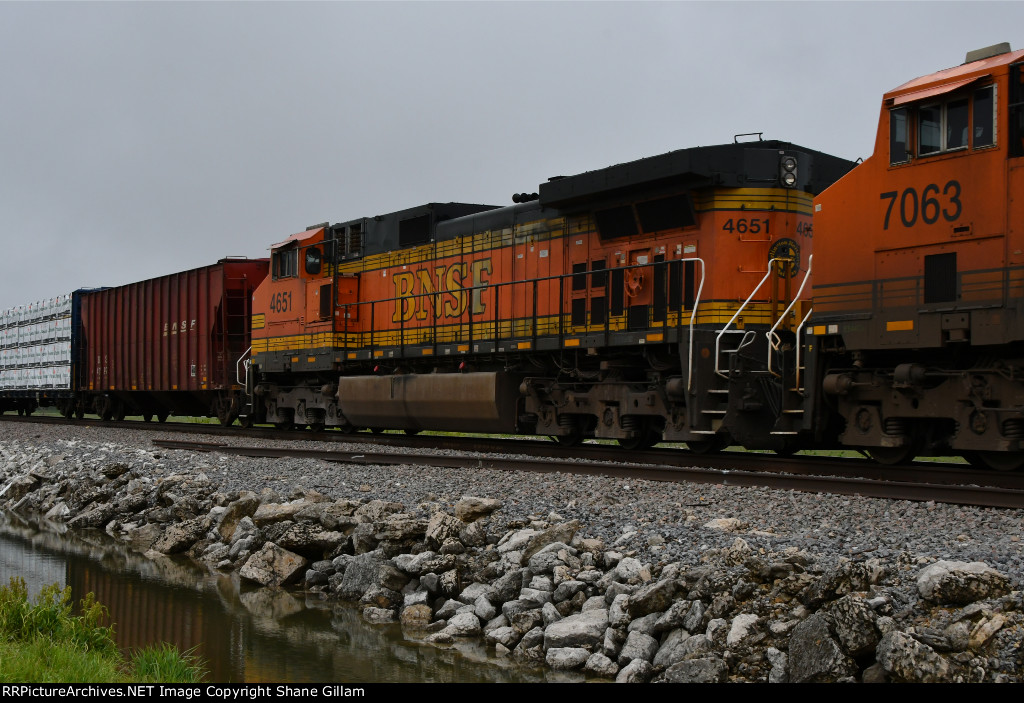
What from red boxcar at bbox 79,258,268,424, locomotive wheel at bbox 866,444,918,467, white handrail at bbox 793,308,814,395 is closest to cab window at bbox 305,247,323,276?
red boxcar at bbox 79,258,268,424

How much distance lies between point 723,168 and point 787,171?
801mm

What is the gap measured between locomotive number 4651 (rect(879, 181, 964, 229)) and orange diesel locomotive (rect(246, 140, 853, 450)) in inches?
73.1

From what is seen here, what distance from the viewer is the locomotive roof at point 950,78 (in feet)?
28.1

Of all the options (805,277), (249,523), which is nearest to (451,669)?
(249,523)

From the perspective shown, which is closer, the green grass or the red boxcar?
the green grass

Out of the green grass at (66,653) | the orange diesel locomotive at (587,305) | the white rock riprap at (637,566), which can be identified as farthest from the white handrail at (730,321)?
the green grass at (66,653)

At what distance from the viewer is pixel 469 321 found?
587 inches

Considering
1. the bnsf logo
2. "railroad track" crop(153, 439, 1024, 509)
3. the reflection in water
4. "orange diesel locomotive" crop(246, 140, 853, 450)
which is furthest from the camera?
the bnsf logo

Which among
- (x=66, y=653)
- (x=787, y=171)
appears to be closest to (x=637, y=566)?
(x=66, y=653)

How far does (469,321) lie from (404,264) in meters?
2.40

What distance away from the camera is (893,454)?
9.80 metres

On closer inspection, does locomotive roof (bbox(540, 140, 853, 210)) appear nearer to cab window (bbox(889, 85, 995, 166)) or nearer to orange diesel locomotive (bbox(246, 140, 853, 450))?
orange diesel locomotive (bbox(246, 140, 853, 450))

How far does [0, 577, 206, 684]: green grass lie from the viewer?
508 centimetres

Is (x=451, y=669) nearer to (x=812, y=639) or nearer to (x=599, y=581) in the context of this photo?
(x=599, y=581)
